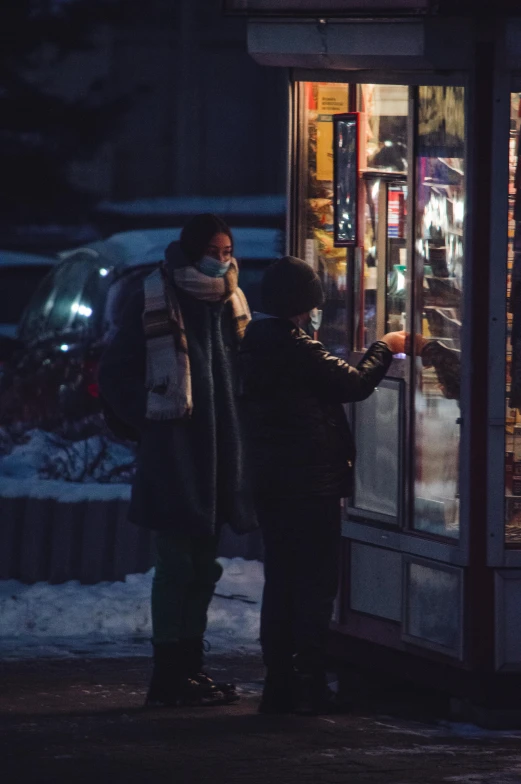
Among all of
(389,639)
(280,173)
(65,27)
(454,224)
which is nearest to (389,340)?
(454,224)

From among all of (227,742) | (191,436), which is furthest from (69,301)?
(227,742)

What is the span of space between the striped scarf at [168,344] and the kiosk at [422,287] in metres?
0.77

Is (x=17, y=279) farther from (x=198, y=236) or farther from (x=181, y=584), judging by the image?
(x=181, y=584)

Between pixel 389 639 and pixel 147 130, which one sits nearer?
pixel 389 639

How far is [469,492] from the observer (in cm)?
668

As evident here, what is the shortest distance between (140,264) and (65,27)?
2650 millimetres

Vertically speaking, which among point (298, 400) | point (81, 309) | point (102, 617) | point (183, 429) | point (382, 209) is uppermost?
point (382, 209)

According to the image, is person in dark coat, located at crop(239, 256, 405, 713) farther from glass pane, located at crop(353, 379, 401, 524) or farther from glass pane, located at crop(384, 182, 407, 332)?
glass pane, located at crop(384, 182, 407, 332)

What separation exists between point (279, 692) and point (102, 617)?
2030 millimetres

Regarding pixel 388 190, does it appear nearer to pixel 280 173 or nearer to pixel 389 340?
pixel 389 340

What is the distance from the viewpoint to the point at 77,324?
1347cm

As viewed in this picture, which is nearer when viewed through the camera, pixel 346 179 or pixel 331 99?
pixel 346 179

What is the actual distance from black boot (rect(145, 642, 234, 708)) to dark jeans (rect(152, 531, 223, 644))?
5cm

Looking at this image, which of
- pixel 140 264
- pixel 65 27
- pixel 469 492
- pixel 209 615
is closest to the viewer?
pixel 469 492
